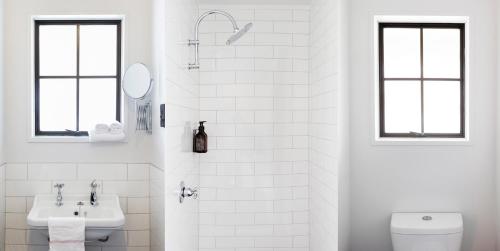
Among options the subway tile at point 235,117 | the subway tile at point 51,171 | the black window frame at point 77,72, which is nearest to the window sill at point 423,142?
the subway tile at point 235,117

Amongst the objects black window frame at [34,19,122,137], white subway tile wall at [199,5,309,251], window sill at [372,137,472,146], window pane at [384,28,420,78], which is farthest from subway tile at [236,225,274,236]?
window pane at [384,28,420,78]

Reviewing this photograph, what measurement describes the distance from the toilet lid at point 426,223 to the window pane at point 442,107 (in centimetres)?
67

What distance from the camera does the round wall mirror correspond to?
7.39 feet

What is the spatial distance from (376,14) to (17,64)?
258cm

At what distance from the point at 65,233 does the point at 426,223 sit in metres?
2.38

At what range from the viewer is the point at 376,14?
2.66 metres

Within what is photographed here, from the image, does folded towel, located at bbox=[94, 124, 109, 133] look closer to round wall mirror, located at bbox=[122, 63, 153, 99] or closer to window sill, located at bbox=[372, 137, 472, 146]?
round wall mirror, located at bbox=[122, 63, 153, 99]

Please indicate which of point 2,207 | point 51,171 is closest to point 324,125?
point 51,171

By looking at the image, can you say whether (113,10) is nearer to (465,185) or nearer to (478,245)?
(465,185)

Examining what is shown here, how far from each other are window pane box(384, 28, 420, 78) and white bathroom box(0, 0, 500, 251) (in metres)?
0.01

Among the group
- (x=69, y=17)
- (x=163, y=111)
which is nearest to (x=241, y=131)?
(x=163, y=111)

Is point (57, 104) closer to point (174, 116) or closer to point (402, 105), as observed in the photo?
point (174, 116)

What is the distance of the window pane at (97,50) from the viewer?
2.71m

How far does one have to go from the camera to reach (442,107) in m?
2.82
